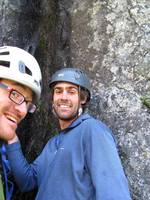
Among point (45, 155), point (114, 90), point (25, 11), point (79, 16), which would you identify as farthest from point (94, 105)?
point (25, 11)

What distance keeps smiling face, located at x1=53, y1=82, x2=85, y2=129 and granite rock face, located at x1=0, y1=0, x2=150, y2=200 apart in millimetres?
337

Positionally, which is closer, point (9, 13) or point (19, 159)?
point (19, 159)

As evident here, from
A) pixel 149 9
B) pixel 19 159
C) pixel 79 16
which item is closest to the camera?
pixel 19 159

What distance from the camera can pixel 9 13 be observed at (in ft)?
16.2

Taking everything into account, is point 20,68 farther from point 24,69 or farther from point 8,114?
point 8,114

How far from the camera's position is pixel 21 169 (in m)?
4.34

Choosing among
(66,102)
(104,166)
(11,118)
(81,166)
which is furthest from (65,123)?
(11,118)

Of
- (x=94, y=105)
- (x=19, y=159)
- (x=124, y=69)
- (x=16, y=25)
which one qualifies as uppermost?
(x=16, y=25)

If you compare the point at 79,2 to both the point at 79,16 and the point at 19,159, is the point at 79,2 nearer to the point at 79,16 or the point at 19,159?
the point at 79,16

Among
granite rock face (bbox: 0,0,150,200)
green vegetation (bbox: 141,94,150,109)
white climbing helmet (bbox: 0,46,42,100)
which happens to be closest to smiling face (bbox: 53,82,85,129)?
granite rock face (bbox: 0,0,150,200)

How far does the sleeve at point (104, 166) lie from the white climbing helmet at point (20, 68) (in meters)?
0.93

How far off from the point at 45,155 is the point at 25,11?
1.74 m

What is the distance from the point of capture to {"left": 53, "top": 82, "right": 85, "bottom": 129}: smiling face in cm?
426

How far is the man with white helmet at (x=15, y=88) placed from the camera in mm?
2729
